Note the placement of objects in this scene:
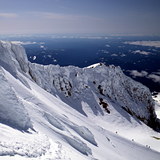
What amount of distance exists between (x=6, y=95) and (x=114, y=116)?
62.4 meters

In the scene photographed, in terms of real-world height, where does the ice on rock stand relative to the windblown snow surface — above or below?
above

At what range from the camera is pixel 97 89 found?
282 feet

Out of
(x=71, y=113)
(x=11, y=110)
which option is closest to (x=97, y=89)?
(x=71, y=113)

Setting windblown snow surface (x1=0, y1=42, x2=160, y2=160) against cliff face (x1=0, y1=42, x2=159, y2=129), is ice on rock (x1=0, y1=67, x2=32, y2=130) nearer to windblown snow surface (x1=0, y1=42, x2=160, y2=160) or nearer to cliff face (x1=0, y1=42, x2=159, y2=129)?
windblown snow surface (x1=0, y1=42, x2=160, y2=160)

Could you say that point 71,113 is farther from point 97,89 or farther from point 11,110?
point 97,89

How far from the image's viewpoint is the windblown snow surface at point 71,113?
661 inches

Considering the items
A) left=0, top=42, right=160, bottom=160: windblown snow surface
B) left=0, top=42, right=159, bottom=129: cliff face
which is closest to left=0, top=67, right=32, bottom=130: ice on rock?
left=0, top=42, right=160, bottom=160: windblown snow surface

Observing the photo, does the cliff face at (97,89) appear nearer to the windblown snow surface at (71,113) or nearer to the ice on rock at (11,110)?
the windblown snow surface at (71,113)

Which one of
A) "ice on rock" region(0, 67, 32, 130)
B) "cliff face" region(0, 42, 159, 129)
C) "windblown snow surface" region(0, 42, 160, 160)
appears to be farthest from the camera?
"cliff face" region(0, 42, 159, 129)

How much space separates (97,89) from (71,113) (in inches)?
1787

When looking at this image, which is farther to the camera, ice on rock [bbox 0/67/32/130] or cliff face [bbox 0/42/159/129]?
cliff face [bbox 0/42/159/129]

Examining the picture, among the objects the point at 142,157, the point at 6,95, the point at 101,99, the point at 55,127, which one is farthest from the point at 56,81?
the point at 6,95

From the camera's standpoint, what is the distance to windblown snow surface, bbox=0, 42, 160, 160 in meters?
16.8

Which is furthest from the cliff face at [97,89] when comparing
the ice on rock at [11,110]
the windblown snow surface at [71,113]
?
the ice on rock at [11,110]
